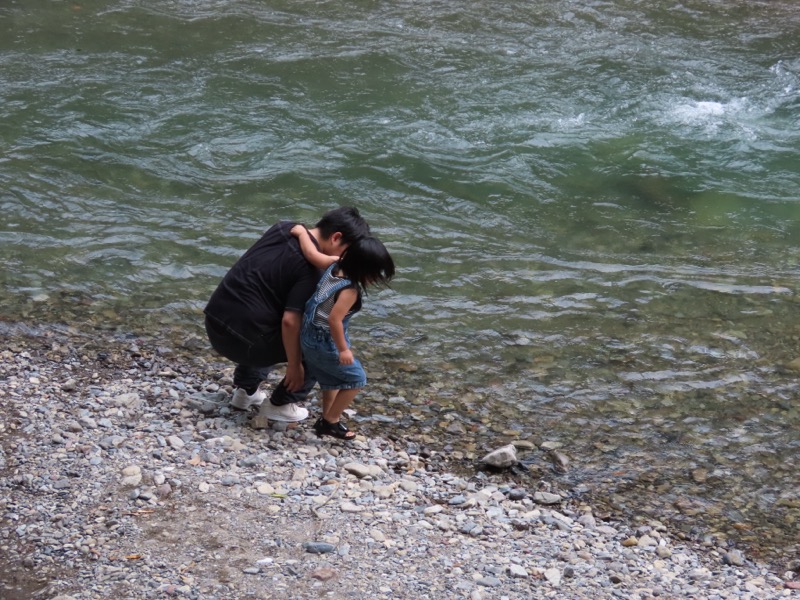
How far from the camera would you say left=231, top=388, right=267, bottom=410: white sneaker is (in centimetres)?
600

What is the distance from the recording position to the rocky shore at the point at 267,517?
4406 mm

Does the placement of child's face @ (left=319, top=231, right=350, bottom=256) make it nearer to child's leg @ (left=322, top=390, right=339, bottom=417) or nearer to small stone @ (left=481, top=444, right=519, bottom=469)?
child's leg @ (left=322, top=390, right=339, bottom=417)

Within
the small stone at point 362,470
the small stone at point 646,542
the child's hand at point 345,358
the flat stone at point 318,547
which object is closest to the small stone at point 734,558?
the small stone at point 646,542

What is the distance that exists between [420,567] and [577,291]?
4.24m

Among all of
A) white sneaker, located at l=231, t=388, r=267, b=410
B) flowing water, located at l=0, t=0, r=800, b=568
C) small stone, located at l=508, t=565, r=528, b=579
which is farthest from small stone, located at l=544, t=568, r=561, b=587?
white sneaker, located at l=231, t=388, r=267, b=410

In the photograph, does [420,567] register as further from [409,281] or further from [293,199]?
[293,199]

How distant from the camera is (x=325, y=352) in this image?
5.44 meters

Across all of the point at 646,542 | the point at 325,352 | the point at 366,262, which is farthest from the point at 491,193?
the point at 646,542

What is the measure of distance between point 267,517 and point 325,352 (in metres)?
1.03

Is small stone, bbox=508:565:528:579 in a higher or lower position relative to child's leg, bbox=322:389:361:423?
lower

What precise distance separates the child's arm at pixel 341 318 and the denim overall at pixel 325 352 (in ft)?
0.16

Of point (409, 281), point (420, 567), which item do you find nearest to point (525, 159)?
point (409, 281)

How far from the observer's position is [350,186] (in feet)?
33.0

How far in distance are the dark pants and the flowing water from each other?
135 centimetres
